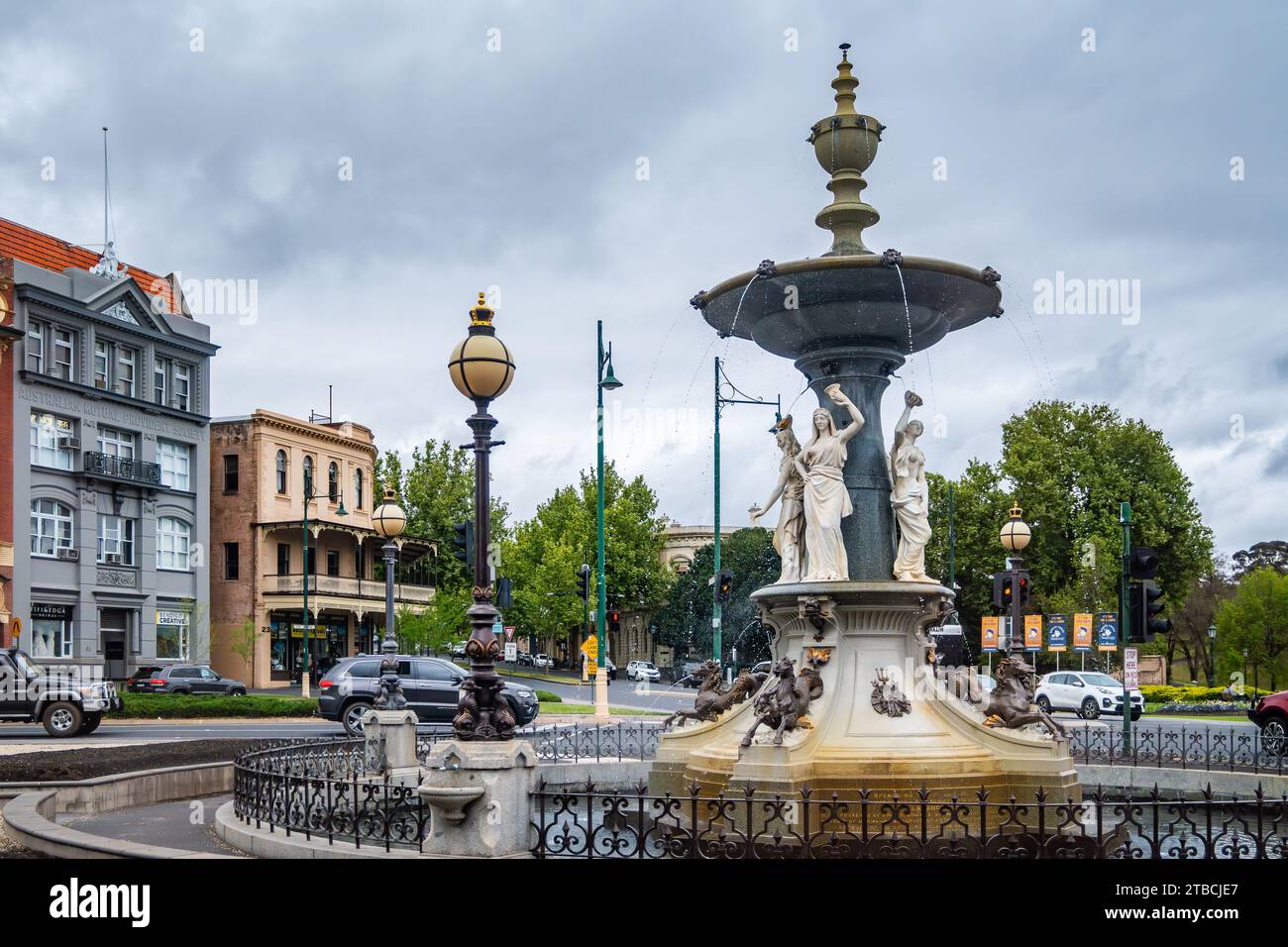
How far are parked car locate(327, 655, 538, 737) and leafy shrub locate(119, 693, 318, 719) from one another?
21.6ft

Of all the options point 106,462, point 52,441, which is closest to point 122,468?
point 106,462

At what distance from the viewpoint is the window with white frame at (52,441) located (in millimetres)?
45812

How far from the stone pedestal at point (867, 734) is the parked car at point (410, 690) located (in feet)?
48.1

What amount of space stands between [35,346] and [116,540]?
839cm

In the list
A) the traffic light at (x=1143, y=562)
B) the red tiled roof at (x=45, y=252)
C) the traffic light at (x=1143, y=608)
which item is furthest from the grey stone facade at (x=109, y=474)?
the traffic light at (x=1143, y=562)

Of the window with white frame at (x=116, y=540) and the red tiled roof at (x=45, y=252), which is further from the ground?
the red tiled roof at (x=45, y=252)

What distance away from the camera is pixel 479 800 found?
9.16 meters

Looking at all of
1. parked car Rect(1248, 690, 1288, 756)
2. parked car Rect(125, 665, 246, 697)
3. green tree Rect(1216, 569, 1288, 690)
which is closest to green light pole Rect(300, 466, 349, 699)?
parked car Rect(125, 665, 246, 697)

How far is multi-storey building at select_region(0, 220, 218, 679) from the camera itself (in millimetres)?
45344

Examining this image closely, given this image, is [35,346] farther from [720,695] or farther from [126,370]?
[720,695]

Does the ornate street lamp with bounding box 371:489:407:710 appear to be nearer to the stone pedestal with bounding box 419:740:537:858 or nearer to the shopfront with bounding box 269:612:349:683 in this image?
the stone pedestal with bounding box 419:740:537:858

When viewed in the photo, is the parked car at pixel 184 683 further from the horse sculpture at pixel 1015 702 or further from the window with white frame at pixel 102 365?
the horse sculpture at pixel 1015 702

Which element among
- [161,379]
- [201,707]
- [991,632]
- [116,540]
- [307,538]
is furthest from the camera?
[307,538]
